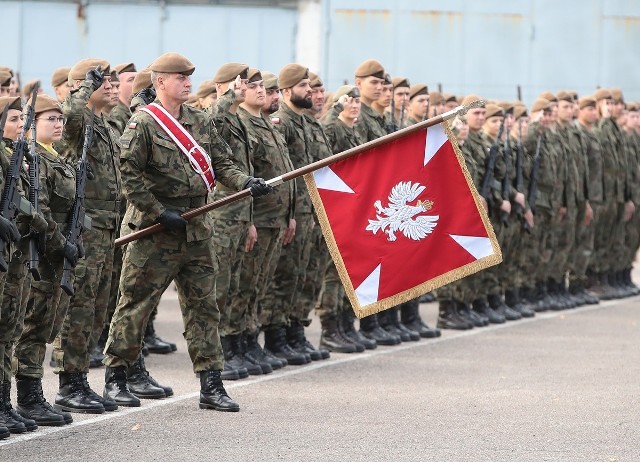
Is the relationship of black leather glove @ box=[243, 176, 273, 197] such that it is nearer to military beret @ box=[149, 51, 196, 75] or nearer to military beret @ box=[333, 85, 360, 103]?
military beret @ box=[149, 51, 196, 75]

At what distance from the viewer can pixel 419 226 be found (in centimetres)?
1071

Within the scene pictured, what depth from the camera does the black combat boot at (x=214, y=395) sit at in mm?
10266

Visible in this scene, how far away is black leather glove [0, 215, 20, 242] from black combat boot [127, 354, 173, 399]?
2274mm

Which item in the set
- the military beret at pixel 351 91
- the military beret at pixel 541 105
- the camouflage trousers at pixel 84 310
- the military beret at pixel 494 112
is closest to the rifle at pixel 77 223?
the camouflage trousers at pixel 84 310

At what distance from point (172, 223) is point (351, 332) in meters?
4.50

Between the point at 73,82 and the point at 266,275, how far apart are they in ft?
7.30

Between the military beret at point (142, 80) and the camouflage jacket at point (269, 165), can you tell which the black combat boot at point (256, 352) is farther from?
the military beret at point (142, 80)

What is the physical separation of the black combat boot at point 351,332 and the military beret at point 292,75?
2.03 meters

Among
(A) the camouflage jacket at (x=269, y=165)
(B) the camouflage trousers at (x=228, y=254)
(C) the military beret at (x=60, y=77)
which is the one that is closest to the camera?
(B) the camouflage trousers at (x=228, y=254)

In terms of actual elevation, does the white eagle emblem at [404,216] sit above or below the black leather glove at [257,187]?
below

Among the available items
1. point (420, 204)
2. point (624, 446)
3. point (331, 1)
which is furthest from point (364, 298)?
point (331, 1)

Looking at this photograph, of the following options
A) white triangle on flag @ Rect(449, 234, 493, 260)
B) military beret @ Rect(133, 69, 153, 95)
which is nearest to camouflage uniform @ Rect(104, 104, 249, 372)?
white triangle on flag @ Rect(449, 234, 493, 260)

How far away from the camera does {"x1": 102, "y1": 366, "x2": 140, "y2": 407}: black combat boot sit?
1049 centimetres

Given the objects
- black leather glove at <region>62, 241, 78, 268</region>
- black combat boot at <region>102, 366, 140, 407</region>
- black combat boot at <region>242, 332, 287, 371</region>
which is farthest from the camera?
black combat boot at <region>242, 332, 287, 371</region>
